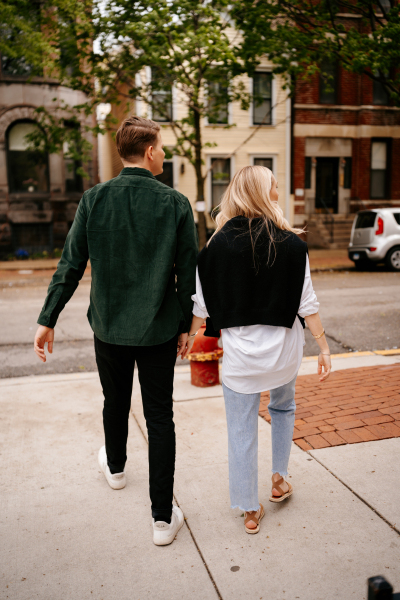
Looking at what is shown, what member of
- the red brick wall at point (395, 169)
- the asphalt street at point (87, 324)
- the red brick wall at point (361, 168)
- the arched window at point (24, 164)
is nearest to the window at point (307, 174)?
the red brick wall at point (361, 168)

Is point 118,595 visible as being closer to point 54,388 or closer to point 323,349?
point 323,349

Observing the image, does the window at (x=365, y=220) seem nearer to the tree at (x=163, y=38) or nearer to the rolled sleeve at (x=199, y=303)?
the tree at (x=163, y=38)

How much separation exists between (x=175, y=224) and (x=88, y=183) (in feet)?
62.8

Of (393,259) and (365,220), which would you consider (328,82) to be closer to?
(365,220)

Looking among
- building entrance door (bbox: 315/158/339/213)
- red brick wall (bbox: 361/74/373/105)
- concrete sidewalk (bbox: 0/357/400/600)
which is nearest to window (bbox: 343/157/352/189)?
building entrance door (bbox: 315/158/339/213)

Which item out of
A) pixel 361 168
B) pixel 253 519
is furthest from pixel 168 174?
pixel 253 519

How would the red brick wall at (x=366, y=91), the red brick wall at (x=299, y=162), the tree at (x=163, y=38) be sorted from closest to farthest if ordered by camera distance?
the tree at (x=163, y=38) < the red brick wall at (x=299, y=162) < the red brick wall at (x=366, y=91)

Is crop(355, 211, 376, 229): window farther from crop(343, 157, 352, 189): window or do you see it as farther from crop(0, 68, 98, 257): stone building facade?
crop(0, 68, 98, 257): stone building facade

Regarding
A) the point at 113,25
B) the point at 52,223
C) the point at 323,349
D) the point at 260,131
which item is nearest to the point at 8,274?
the point at 52,223

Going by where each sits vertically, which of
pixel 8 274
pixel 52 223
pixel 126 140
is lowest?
pixel 8 274

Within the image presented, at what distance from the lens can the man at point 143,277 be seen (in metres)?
2.52

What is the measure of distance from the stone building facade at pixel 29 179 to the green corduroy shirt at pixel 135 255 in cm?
1775

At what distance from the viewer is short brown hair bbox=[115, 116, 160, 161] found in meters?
2.56

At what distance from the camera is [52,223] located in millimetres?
19969
